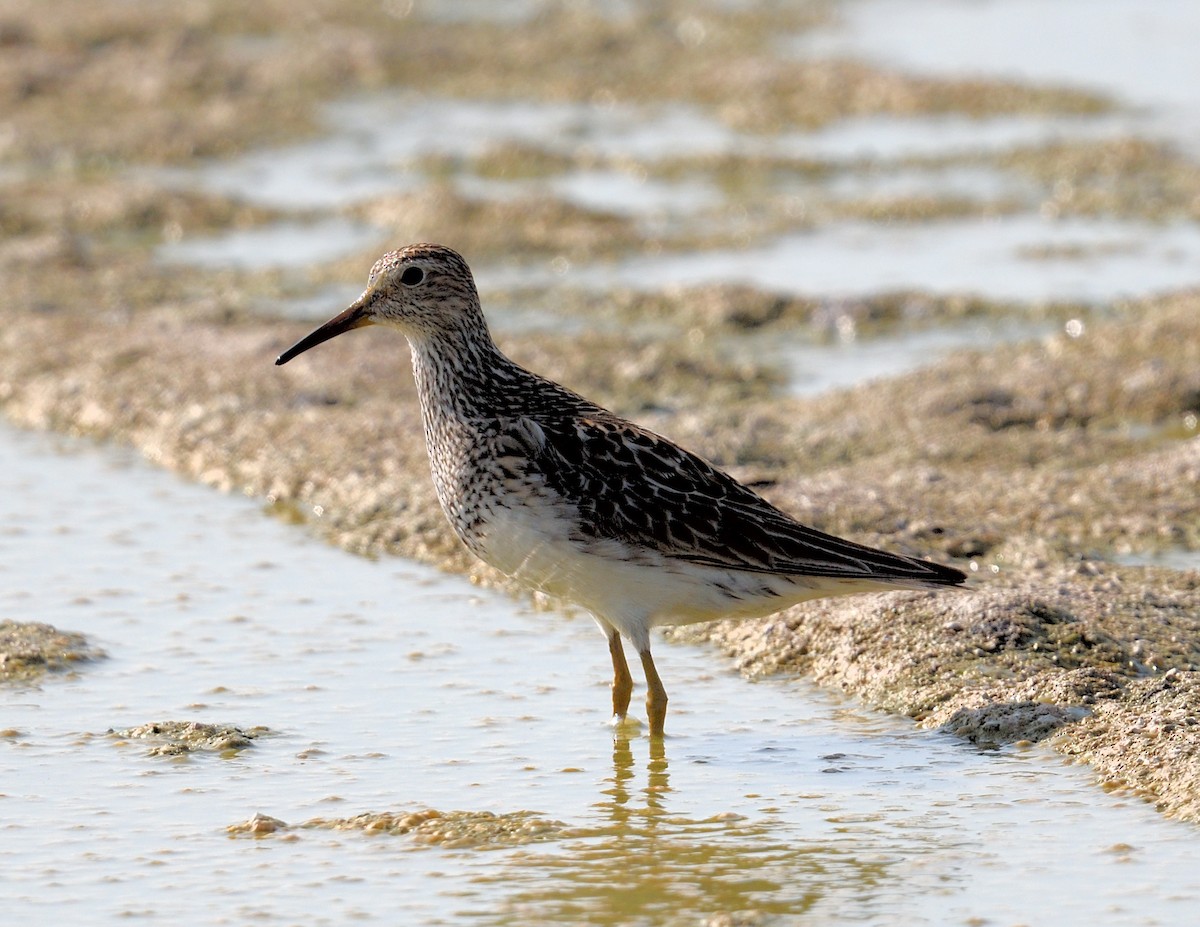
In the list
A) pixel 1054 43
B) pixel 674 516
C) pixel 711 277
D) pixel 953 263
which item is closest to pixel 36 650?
pixel 674 516

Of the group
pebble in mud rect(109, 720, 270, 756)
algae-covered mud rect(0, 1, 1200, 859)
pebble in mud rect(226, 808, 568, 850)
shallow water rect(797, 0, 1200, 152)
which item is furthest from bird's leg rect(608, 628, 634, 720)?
shallow water rect(797, 0, 1200, 152)

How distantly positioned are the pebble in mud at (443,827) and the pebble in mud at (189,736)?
741 mm

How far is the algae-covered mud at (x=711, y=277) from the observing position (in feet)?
26.3

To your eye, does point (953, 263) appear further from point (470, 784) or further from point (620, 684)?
point (470, 784)

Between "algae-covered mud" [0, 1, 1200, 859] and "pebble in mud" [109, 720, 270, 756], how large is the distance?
2.00m

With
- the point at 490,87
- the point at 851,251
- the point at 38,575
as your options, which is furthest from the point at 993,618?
the point at 490,87

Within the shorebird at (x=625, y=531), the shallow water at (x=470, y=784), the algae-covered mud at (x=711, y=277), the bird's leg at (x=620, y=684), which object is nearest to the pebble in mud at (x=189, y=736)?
the shallow water at (x=470, y=784)

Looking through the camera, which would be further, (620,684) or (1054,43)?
(1054,43)

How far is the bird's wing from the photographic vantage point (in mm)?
7059

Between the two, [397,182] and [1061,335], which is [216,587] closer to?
[1061,335]

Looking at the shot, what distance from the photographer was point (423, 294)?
304 inches

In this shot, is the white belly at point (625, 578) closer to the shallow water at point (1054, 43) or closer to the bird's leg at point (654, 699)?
the bird's leg at point (654, 699)

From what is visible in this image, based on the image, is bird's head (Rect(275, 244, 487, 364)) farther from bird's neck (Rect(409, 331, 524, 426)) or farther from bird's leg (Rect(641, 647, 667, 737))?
bird's leg (Rect(641, 647, 667, 737))

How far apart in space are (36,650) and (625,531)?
2.64 m
